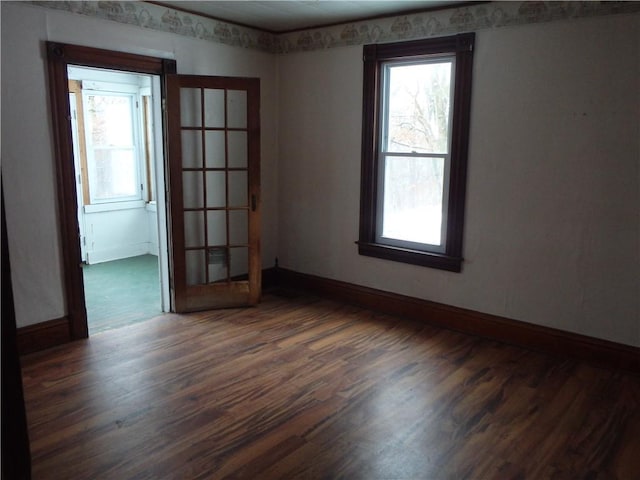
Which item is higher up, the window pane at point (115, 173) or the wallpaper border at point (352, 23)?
the wallpaper border at point (352, 23)

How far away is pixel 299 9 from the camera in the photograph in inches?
163

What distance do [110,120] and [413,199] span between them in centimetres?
400

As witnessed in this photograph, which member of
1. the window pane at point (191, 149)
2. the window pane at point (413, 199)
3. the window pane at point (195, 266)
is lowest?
the window pane at point (195, 266)

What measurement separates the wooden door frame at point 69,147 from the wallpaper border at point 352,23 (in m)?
0.27

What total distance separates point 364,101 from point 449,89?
2.52ft

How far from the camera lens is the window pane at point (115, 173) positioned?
251 inches

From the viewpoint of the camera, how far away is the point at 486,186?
397cm

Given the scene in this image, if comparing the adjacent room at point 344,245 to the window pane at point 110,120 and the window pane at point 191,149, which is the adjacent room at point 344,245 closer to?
the window pane at point 191,149

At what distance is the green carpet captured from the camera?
4.48m

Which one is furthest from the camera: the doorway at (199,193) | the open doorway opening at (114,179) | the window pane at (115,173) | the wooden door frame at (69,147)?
the window pane at (115,173)

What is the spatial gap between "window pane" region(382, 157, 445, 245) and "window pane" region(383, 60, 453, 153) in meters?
0.13

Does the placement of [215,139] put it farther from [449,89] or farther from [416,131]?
[449,89]

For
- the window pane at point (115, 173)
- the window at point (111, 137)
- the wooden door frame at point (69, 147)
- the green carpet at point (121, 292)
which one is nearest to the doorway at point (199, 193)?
the wooden door frame at point (69, 147)

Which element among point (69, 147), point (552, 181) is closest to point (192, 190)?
point (69, 147)
